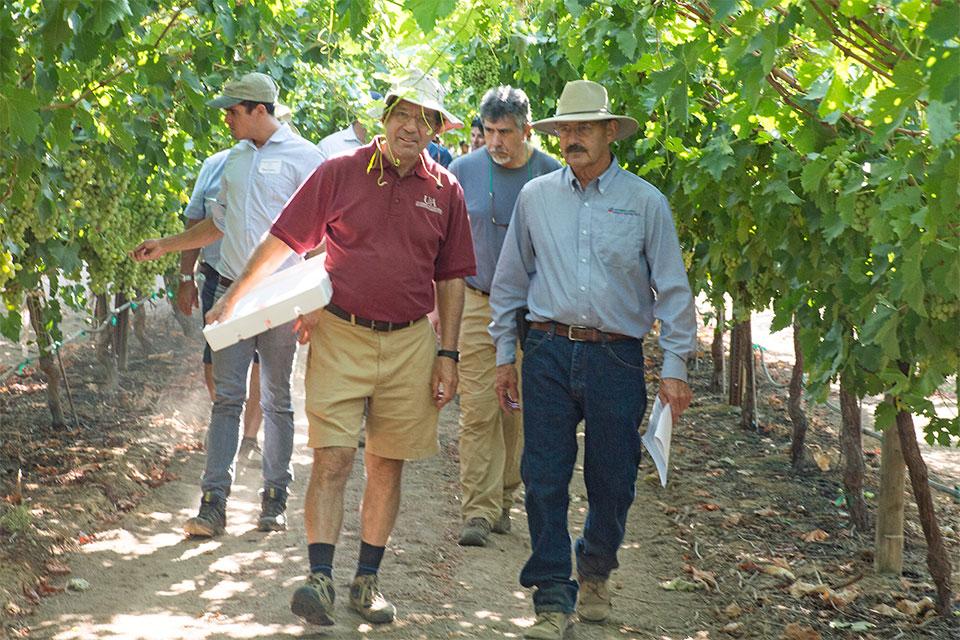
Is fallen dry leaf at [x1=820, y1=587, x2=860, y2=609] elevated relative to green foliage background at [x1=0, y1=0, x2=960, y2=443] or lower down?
lower down

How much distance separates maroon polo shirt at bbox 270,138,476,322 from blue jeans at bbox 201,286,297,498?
1.48 metres

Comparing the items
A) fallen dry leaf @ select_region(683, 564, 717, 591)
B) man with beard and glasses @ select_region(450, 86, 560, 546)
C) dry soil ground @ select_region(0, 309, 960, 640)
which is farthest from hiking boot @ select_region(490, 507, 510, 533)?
fallen dry leaf @ select_region(683, 564, 717, 591)

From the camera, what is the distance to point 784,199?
5.73 m

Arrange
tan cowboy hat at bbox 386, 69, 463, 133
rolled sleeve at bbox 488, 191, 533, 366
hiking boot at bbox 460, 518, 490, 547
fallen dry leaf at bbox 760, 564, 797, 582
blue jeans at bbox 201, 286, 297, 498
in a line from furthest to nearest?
hiking boot at bbox 460, 518, 490, 547, blue jeans at bbox 201, 286, 297, 498, fallen dry leaf at bbox 760, 564, 797, 582, rolled sleeve at bbox 488, 191, 533, 366, tan cowboy hat at bbox 386, 69, 463, 133

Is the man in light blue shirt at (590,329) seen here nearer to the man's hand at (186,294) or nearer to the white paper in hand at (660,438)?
the white paper in hand at (660,438)

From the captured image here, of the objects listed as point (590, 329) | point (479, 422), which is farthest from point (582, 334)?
point (479, 422)

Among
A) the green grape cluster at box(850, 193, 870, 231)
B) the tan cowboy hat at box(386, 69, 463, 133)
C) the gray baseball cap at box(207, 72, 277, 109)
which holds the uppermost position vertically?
Answer: the gray baseball cap at box(207, 72, 277, 109)

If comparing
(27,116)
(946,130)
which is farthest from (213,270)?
(946,130)

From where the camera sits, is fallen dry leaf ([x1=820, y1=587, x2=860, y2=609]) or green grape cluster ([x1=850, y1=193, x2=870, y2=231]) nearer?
green grape cluster ([x1=850, y1=193, x2=870, y2=231])

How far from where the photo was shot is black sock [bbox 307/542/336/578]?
547cm

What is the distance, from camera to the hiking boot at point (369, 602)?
5.62m

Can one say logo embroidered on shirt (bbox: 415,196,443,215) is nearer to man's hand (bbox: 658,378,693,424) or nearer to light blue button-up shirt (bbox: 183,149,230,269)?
man's hand (bbox: 658,378,693,424)

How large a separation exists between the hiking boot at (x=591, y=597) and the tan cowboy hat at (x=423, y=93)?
197 centimetres

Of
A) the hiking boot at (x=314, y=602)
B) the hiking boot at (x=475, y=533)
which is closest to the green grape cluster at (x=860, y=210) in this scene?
the hiking boot at (x=314, y=602)
